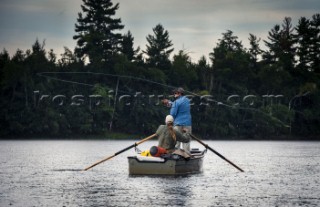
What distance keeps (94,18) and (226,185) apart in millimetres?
78412

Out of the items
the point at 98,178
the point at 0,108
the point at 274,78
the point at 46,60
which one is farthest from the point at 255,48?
the point at 98,178

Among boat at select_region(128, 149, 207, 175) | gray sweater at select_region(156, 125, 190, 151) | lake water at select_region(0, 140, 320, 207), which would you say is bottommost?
lake water at select_region(0, 140, 320, 207)

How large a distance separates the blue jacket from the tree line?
59859 mm

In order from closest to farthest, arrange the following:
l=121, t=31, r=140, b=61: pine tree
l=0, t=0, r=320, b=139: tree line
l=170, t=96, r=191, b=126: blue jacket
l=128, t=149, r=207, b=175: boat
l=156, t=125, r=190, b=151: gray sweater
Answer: l=128, t=149, r=207, b=175: boat → l=156, t=125, r=190, b=151: gray sweater → l=170, t=96, r=191, b=126: blue jacket → l=0, t=0, r=320, b=139: tree line → l=121, t=31, r=140, b=61: pine tree

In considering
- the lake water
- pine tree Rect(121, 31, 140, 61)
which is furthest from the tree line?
the lake water

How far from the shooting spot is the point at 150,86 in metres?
97.6

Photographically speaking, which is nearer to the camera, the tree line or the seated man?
the seated man

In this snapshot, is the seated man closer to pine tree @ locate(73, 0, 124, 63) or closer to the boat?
the boat

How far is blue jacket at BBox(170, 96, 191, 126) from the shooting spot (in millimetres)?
28781

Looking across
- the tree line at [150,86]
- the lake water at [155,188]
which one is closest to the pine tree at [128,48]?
the tree line at [150,86]

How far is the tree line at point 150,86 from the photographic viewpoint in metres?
89.6

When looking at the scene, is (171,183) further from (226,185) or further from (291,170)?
(291,170)

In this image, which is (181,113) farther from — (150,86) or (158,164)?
(150,86)

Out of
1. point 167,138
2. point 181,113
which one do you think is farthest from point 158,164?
point 181,113
